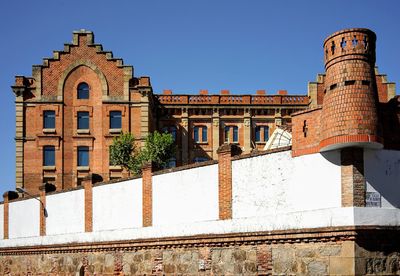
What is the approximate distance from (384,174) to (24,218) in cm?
1998

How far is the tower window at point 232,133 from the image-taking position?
55906mm

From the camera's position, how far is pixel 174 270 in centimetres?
2033

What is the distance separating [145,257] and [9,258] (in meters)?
12.3

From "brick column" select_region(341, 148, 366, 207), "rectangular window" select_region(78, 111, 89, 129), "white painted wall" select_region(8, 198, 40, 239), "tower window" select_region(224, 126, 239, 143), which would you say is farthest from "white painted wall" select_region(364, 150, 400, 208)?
"tower window" select_region(224, 126, 239, 143)

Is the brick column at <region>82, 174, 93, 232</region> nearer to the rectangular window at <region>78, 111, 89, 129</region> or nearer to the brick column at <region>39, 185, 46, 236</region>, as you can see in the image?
the brick column at <region>39, 185, 46, 236</region>

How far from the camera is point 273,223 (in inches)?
660

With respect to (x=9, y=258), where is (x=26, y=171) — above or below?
above

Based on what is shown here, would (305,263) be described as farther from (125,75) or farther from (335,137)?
(125,75)

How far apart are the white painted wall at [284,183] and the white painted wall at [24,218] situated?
45.7 feet

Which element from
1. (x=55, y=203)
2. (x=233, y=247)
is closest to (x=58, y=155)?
(x=55, y=203)

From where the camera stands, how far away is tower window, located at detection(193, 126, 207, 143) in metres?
55.8

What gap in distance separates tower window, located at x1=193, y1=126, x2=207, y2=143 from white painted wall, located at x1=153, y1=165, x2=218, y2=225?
3407 centimetres

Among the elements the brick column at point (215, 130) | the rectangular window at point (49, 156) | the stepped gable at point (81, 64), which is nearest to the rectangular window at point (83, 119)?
the stepped gable at point (81, 64)

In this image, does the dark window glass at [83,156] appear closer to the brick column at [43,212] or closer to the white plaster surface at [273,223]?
the brick column at [43,212]
